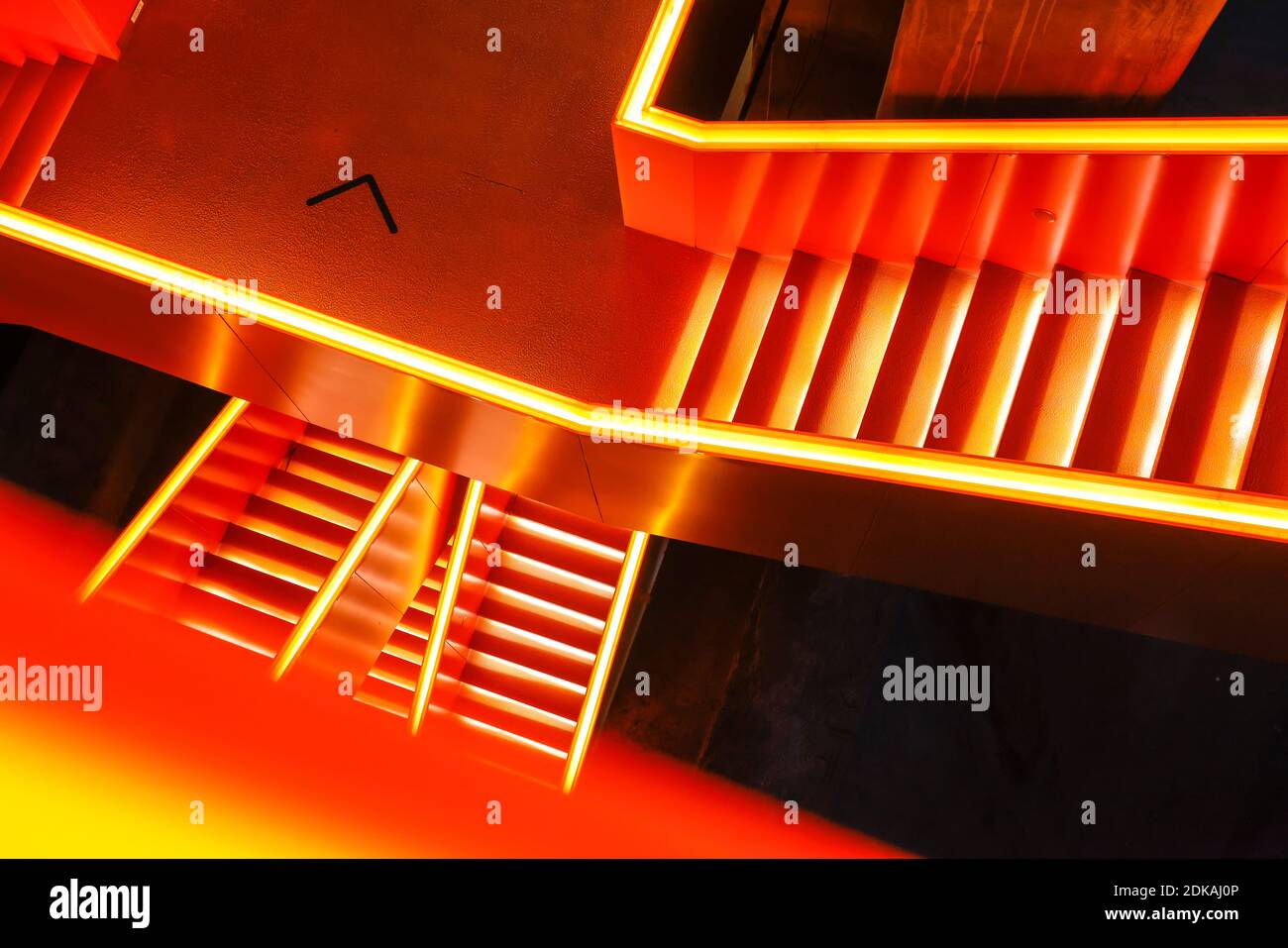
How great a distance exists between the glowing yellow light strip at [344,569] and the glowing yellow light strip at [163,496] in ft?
3.30

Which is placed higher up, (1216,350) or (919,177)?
(919,177)

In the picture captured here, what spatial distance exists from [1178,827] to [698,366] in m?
4.63

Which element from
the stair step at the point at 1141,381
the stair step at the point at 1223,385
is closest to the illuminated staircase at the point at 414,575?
the stair step at the point at 1141,381

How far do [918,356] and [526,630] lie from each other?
11.3 ft

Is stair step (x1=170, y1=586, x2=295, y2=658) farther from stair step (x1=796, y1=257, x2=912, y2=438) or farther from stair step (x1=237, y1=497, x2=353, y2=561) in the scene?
stair step (x1=796, y1=257, x2=912, y2=438)

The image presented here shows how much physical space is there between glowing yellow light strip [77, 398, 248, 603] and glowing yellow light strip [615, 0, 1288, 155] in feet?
10.9

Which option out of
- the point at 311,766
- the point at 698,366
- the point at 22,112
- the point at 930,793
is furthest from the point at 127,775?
the point at 930,793

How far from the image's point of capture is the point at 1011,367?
14.6 ft

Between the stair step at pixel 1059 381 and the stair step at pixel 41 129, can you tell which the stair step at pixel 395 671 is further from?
the stair step at pixel 1059 381

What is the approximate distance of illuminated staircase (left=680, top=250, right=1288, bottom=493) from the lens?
4066mm

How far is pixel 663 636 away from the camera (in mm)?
7285

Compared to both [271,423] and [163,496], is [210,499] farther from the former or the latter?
[271,423]
